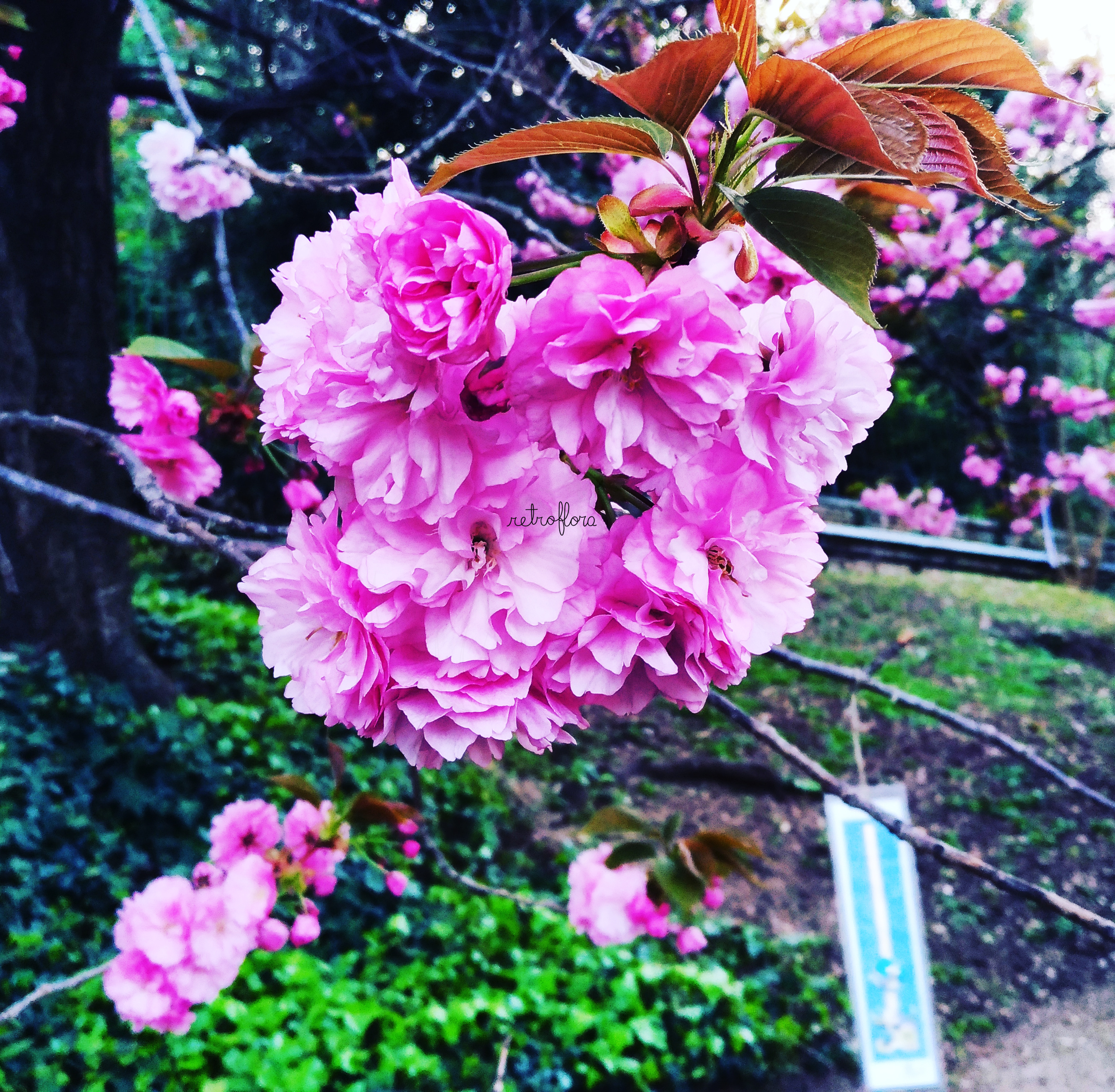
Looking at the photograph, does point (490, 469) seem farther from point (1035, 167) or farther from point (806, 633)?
point (806, 633)

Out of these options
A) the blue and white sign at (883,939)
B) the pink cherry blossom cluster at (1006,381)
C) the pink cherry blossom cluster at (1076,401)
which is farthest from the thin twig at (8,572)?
the pink cherry blossom cluster at (1076,401)

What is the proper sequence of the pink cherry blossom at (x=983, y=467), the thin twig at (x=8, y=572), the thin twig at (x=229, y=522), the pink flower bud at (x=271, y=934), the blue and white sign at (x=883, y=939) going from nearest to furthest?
the thin twig at (x=229, y=522) < the thin twig at (x=8, y=572) < the pink flower bud at (x=271, y=934) < the blue and white sign at (x=883, y=939) < the pink cherry blossom at (x=983, y=467)

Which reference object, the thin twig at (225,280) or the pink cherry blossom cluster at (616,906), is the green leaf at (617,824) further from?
the thin twig at (225,280)

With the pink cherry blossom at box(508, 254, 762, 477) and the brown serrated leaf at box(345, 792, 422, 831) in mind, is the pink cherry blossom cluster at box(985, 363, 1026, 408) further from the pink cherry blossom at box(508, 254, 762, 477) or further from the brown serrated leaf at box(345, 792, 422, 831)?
the pink cherry blossom at box(508, 254, 762, 477)

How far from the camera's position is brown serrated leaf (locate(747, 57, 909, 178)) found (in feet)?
1.11

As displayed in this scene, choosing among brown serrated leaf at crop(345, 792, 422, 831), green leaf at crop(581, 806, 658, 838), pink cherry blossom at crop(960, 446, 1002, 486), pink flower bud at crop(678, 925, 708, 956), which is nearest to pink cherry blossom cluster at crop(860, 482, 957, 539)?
pink cherry blossom at crop(960, 446, 1002, 486)

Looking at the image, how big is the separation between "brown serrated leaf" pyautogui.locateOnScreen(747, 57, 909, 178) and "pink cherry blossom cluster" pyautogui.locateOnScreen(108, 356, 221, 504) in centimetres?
109

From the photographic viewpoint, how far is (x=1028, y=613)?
17.7 feet

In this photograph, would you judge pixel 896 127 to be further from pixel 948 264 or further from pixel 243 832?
pixel 948 264

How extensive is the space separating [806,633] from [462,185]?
9.82 feet

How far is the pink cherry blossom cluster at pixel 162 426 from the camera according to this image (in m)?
1.24

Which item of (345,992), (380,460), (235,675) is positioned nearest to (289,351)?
(380,460)

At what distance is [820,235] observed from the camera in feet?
1.25

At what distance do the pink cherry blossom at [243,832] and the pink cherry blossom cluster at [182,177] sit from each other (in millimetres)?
1211
